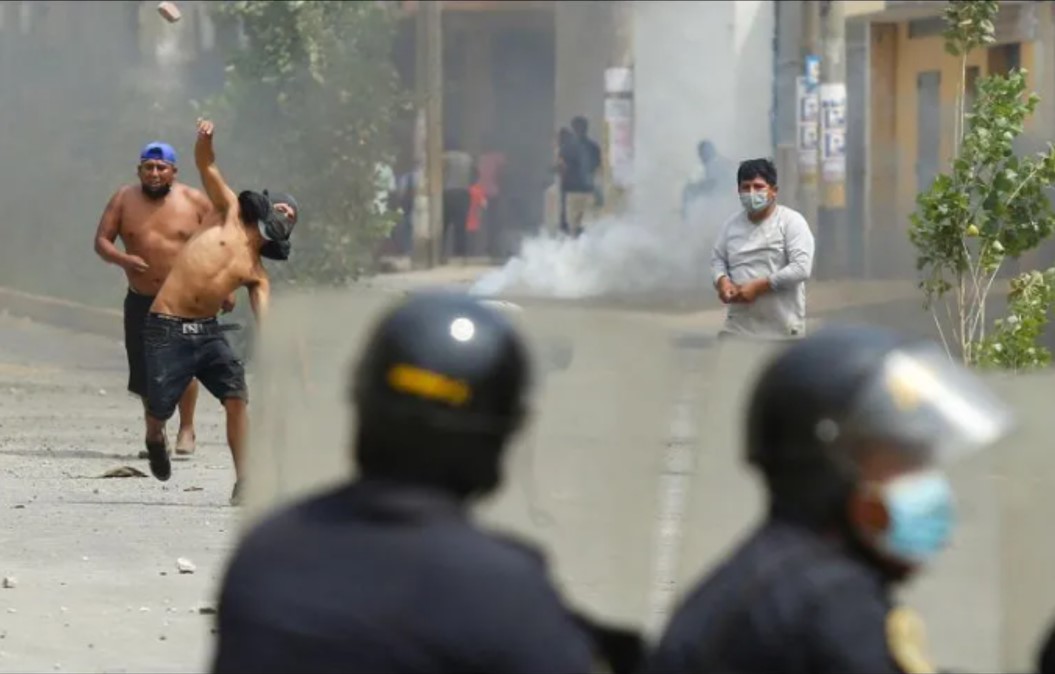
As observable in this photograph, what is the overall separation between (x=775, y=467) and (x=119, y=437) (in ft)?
32.6

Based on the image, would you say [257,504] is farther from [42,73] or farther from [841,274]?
[42,73]

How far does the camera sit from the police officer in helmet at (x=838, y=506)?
2.66m

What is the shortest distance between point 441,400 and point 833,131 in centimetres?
1940

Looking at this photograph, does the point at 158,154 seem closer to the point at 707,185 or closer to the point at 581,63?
the point at 707,185

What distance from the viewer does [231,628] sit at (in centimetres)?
276

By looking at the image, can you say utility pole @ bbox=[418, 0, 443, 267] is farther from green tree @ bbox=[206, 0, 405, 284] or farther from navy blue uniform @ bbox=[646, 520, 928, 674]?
navy blue uniform @ bbox=[646, 520, 928, 674]

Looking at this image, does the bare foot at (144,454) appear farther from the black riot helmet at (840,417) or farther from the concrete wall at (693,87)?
the concrete wall at (693,87)

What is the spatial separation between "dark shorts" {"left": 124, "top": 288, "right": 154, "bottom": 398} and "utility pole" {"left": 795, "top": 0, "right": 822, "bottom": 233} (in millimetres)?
10577

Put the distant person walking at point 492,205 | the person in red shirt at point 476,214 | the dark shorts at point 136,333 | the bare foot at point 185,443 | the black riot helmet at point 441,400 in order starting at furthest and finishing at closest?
the distant person walking at point 492,205 → the person in red shirt at point 476,214 → the bare foot at point 185,443 → the dark shorts at point 136,333 → the black riot helmet at point 441,400

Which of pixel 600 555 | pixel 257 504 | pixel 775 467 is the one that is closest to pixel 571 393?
pixel 600 555

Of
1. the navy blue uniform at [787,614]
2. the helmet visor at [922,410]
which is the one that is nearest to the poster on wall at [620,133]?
the helmet visor at [922,410]

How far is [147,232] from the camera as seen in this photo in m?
11.2

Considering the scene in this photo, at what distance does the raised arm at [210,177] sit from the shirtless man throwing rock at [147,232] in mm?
923

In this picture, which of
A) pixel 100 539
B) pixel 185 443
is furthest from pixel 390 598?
pixel 185 443
